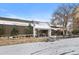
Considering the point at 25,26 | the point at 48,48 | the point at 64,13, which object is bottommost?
the point at 48,48

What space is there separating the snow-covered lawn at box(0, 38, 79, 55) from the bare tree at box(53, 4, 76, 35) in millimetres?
247

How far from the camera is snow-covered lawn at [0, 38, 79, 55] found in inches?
600

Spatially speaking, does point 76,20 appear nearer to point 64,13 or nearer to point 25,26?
point 64,13

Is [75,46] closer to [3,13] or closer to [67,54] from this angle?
[67,54]

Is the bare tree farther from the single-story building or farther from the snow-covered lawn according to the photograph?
the snow-covered lawn

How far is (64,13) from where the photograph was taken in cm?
1527

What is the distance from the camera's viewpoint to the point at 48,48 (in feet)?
50.2

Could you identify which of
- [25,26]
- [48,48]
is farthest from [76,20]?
[25,26]

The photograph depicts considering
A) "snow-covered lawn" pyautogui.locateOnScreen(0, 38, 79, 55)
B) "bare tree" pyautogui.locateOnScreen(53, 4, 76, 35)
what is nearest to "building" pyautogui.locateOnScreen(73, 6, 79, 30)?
"bare tree" pyautogui.locateOnScreen(53, 4, 76, 35)

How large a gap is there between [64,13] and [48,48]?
0.54 meters

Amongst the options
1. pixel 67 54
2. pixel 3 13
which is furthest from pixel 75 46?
pixel 3 13

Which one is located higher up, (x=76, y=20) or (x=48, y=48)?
(x=76, y=20)

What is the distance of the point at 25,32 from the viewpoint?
15.3 m

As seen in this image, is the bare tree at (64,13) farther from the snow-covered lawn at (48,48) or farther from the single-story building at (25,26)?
the snow-covered lawn at (48,48)
